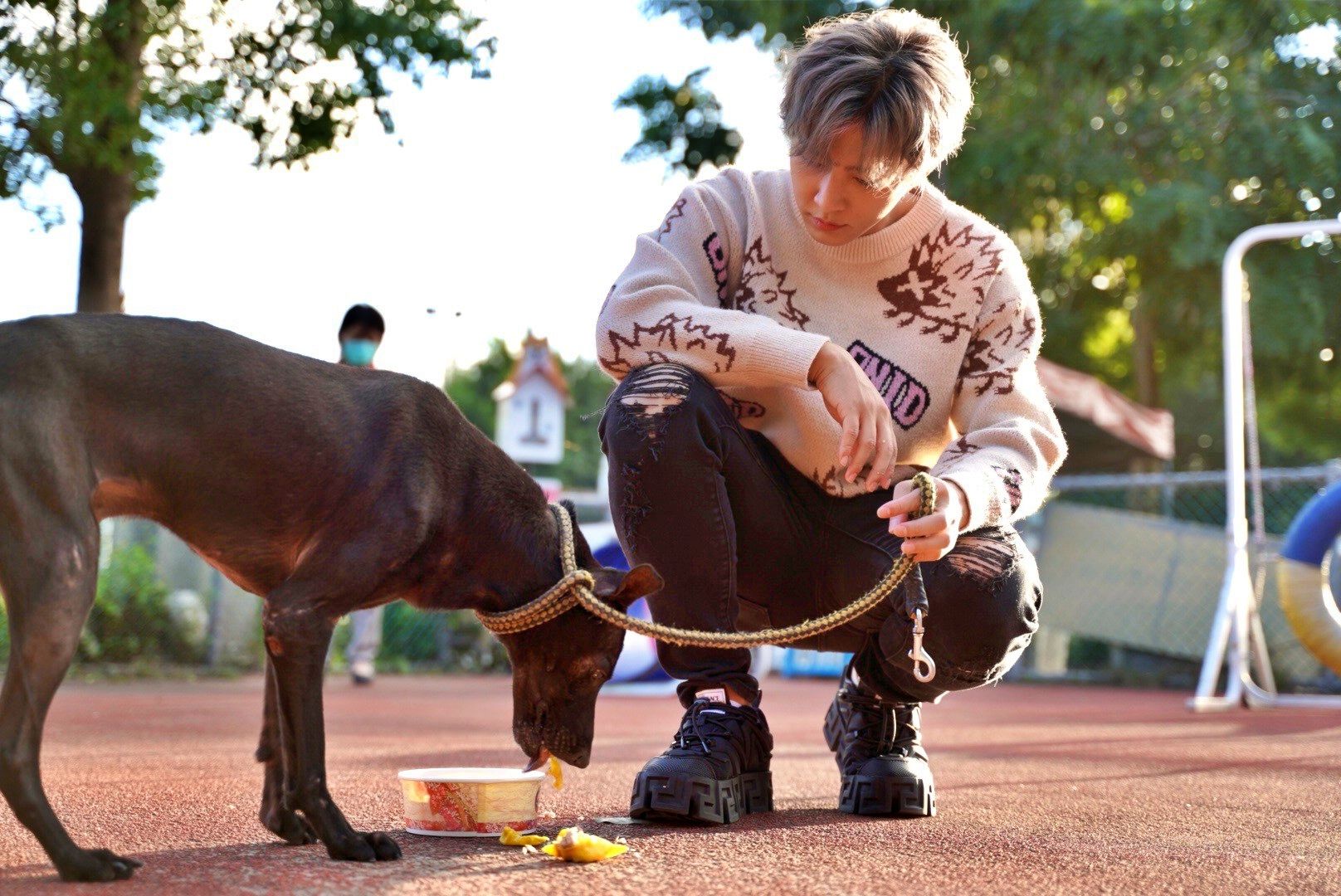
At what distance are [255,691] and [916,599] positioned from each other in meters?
7.04

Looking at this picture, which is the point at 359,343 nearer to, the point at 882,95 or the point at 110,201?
the point at 110,201

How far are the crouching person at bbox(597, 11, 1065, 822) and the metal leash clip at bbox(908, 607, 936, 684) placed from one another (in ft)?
0.31

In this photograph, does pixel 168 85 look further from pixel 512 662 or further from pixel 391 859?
pixel 391 859

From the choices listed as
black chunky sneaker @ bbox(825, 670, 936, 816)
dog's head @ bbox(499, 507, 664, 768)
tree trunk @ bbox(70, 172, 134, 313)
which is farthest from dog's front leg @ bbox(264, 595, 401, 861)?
tree trunk @ bbox(70, 172, 134, 313)

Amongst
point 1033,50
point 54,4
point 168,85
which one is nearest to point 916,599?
point 54,4

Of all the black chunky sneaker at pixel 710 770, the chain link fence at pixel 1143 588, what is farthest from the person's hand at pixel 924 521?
the chain link fence at pixel 1143 588

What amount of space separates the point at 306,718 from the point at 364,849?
25 centimetres

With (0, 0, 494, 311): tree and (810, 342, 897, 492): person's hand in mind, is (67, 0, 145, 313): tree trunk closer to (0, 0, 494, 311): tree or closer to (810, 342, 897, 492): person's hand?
(0, 0, 494, 311): tree

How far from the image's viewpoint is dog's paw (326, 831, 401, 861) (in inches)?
91.4

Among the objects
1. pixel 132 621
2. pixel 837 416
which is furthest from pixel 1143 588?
pixel 837 416

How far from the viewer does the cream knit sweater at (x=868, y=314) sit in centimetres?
298

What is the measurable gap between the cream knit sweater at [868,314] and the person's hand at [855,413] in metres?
0.24

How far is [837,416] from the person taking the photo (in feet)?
8.87

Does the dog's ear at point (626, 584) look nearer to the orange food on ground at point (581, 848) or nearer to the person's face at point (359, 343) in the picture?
the orange food on ground at point (581, 848)
